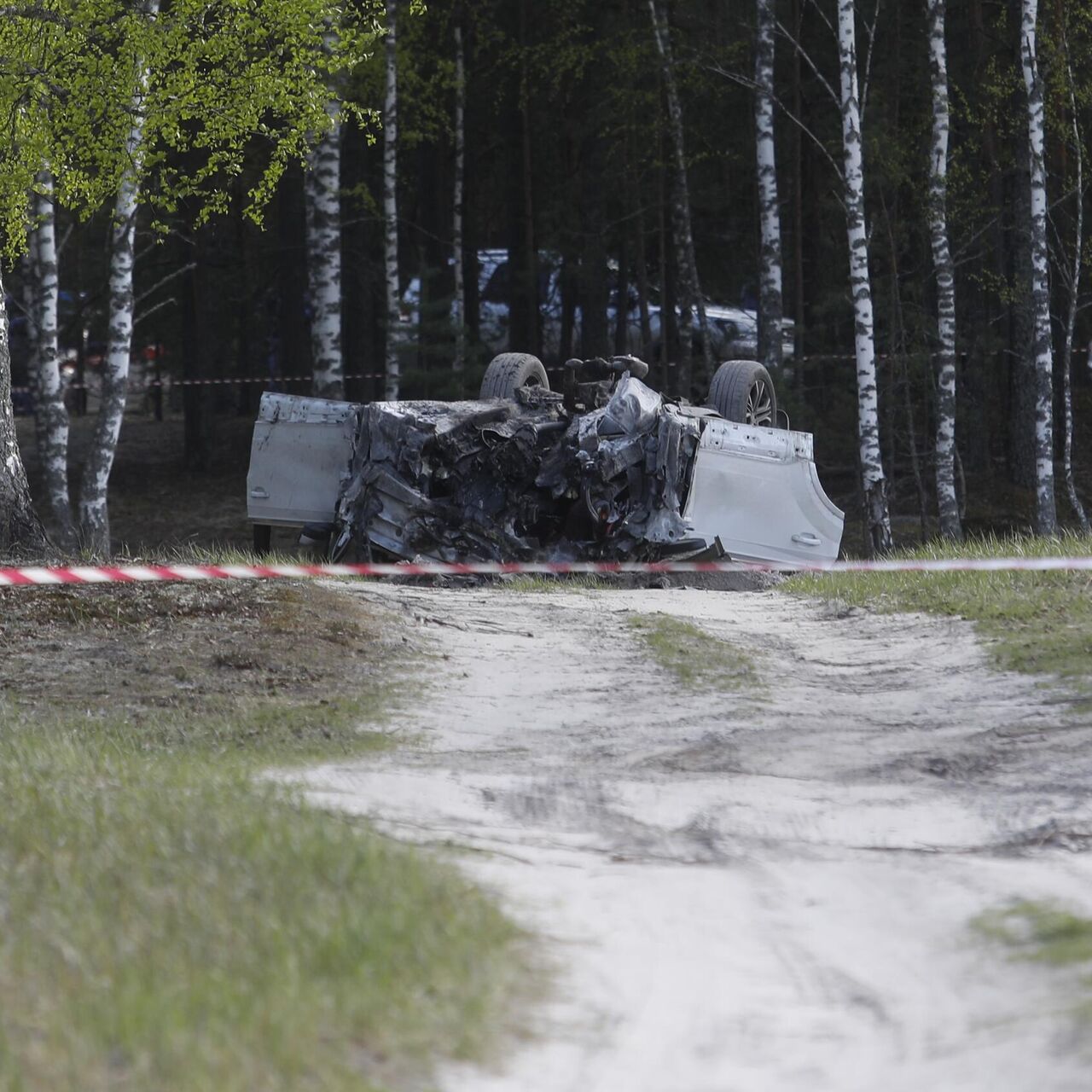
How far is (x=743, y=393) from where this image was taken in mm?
13555

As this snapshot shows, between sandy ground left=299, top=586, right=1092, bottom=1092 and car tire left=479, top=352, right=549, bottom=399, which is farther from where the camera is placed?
car tire left=479, top=352, right=549, bottom=399

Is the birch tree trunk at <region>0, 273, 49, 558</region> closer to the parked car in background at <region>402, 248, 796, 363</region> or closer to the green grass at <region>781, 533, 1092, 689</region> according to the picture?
the green grass at <region>781, 533, 1092, 689</region>

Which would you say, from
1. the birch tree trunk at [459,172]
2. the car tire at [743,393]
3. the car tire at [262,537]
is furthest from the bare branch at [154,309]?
the car tire at [743,393]

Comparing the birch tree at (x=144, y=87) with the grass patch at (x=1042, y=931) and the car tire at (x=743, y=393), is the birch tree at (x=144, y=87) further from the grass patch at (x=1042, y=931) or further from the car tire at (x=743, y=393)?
the grass patch at (x=1042, y=931)

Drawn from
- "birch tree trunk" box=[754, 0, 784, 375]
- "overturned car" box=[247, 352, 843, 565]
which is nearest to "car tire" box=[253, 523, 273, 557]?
"overturned car" box=[247, 352, 843, 565]

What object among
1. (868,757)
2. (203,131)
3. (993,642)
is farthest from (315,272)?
(868,757)

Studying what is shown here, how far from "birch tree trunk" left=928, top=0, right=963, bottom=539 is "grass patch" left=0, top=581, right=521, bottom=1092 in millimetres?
13389

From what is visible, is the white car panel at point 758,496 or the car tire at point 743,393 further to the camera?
the car tire at point 743,393

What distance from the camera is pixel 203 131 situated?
12828 mm

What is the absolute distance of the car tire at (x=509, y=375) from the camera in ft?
43.3

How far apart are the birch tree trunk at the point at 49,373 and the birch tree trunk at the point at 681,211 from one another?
9841mm

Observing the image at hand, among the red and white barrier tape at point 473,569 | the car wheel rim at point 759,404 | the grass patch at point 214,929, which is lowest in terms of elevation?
the grass patch at point 214,929

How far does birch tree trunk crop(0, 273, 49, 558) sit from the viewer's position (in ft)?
30.1

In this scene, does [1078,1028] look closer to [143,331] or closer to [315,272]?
[315,272]
